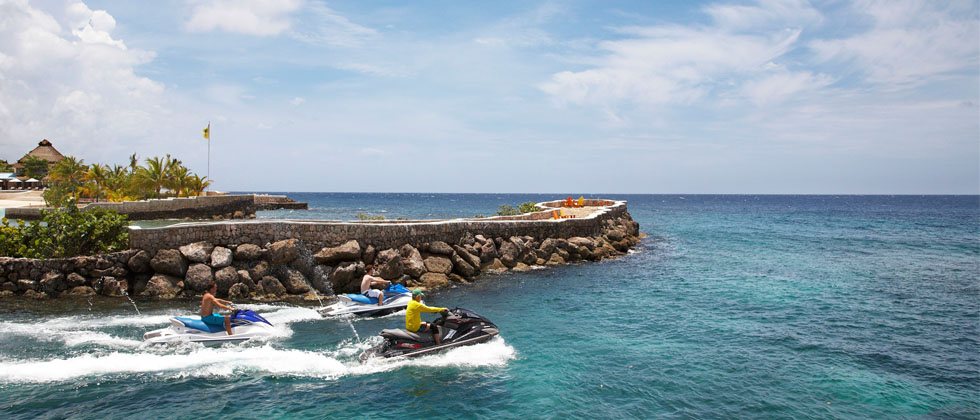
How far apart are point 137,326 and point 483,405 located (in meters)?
10.2

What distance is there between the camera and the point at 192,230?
21031mm

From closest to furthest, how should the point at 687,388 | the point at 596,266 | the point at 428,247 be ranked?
1. the point at 687,388
2. the point at 428,247
3. the point at 596,266

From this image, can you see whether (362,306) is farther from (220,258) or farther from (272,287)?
(220,258)

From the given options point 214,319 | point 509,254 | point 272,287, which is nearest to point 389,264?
point 272,287

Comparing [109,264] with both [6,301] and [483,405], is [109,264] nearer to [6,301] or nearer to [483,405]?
[6,301]

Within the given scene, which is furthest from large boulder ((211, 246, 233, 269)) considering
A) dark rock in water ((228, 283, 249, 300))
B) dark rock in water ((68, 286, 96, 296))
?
dark rock in water ((68, 286, 96, 296))

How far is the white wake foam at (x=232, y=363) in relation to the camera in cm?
1227

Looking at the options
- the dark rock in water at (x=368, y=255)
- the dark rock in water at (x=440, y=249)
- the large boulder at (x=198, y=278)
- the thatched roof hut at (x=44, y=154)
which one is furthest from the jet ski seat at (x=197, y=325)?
the thatched roof hut at (x=44, y=154)

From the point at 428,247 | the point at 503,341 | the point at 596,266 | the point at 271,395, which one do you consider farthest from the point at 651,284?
the point at 271,395

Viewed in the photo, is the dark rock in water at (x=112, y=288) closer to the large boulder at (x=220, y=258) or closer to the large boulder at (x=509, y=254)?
the large boulder at (x=220, y=258)

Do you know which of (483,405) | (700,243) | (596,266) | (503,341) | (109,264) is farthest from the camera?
(700,243)

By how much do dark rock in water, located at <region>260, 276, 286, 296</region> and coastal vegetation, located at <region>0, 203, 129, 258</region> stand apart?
505 cm

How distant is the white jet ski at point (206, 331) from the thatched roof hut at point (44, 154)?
7260 centimetres

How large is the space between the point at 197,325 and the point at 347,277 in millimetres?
7101
